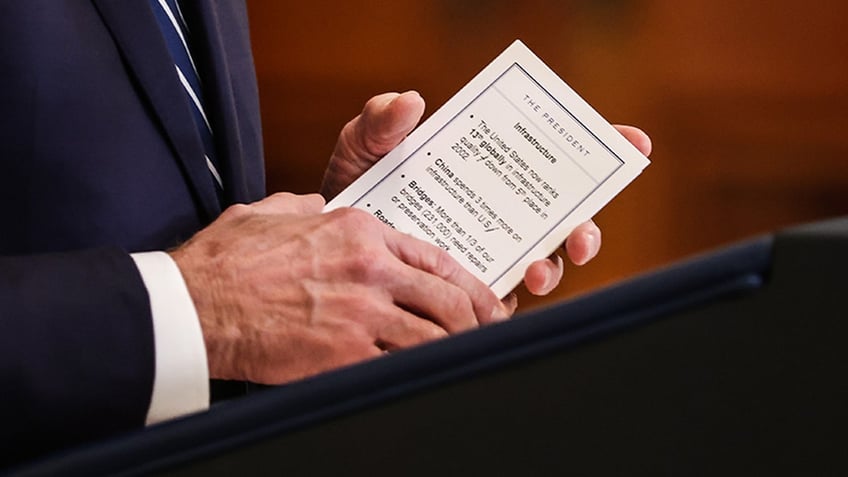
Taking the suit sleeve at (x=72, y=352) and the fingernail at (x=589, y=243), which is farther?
the fingernail at (x=589, y=243)

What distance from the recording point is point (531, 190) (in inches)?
29.2

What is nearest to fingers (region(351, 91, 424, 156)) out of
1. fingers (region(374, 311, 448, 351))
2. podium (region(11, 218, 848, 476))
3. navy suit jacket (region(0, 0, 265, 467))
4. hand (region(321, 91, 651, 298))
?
hand (region(321, 91, 651, 298))

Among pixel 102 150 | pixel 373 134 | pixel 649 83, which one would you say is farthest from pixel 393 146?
pixel 649 83

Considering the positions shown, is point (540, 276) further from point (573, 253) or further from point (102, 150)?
point (102, 150)

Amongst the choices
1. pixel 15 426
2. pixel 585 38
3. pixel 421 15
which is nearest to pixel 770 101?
pixel 585 38

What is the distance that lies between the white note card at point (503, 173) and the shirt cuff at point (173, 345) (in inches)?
8.0

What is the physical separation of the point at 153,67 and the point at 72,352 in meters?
0.28

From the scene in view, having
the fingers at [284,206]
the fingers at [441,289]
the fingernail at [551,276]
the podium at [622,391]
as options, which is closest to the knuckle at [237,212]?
the fingers at [284,206]

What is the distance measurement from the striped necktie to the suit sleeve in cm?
27

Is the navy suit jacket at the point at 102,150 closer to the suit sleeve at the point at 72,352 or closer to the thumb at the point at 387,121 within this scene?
the suit sleeve at the point at 72,352

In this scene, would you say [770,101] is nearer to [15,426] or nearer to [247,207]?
[247,207]

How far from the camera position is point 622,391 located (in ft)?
0.89

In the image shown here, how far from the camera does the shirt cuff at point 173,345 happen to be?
0.53m

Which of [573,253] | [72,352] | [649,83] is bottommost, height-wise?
[72,352]
